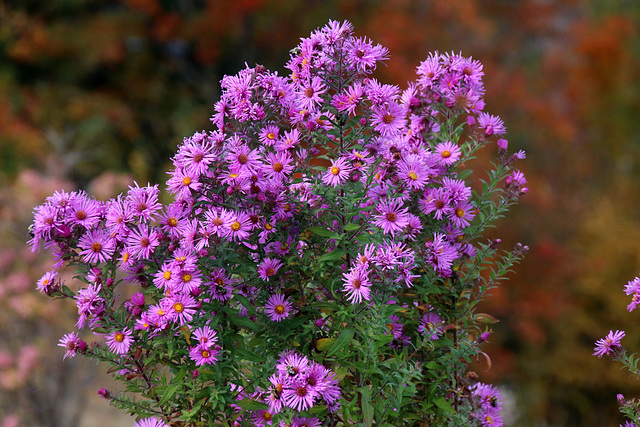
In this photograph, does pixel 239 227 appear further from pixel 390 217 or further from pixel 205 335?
pixel 390 217

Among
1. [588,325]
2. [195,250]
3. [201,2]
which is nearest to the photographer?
[195,250]

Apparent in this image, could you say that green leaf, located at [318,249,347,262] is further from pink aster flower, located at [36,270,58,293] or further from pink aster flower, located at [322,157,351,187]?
pink aster flower, located at [36,270,58,293]

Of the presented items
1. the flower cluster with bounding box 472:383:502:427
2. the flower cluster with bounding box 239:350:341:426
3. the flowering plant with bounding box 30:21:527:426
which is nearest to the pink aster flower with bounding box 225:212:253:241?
the flowering plant with bounding box 30:21:527:426

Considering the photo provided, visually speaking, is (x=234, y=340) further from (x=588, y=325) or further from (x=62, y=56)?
(x=62, y=56)

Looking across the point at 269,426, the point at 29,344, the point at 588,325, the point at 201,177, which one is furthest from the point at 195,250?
the point at 588,325

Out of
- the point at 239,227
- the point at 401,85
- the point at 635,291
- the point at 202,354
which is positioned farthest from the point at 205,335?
the point at 401,85

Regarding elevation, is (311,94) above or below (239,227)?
above

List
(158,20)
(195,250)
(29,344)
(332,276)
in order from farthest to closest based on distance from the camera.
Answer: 1. (158,20)
2. (29,344)
3. (332,276)
4. (195,250)
